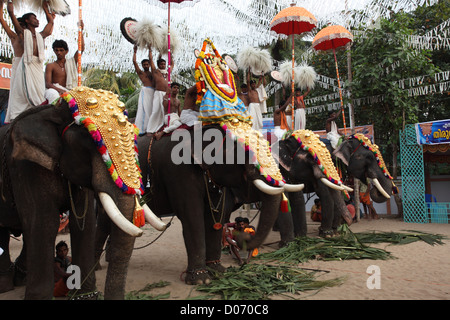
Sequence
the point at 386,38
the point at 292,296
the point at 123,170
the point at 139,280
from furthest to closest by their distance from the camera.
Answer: the point at 386,38 → the point at 139,280 → the point at 292,296 → the point at 123,170

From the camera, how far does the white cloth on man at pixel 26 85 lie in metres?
4.83

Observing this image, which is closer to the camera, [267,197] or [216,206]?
[267,197]

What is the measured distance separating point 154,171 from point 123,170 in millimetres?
2386

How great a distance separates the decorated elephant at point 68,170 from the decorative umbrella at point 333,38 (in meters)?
9.48

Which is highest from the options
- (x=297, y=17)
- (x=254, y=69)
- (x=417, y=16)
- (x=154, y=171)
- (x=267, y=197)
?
(x=417, y=16)

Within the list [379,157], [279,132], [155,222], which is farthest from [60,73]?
[379,157]

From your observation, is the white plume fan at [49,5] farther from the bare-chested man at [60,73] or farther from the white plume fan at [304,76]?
the white plume fan at [304,76]

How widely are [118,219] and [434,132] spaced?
1088cm

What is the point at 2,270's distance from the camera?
4934mm

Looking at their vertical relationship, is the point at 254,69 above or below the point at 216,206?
above

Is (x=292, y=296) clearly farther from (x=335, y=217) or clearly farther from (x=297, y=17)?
(x=297, y=17)

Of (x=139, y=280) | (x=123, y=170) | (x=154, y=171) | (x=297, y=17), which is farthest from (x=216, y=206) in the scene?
(x=297, y=17)

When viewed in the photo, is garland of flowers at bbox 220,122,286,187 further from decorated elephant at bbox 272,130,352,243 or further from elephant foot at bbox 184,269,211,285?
decorated elephant at bbox 272,130,352,243

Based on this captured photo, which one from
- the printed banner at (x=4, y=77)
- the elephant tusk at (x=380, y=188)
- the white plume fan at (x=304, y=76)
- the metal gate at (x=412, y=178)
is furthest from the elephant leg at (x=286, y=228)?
the printed banner at (x=4, y=77)
